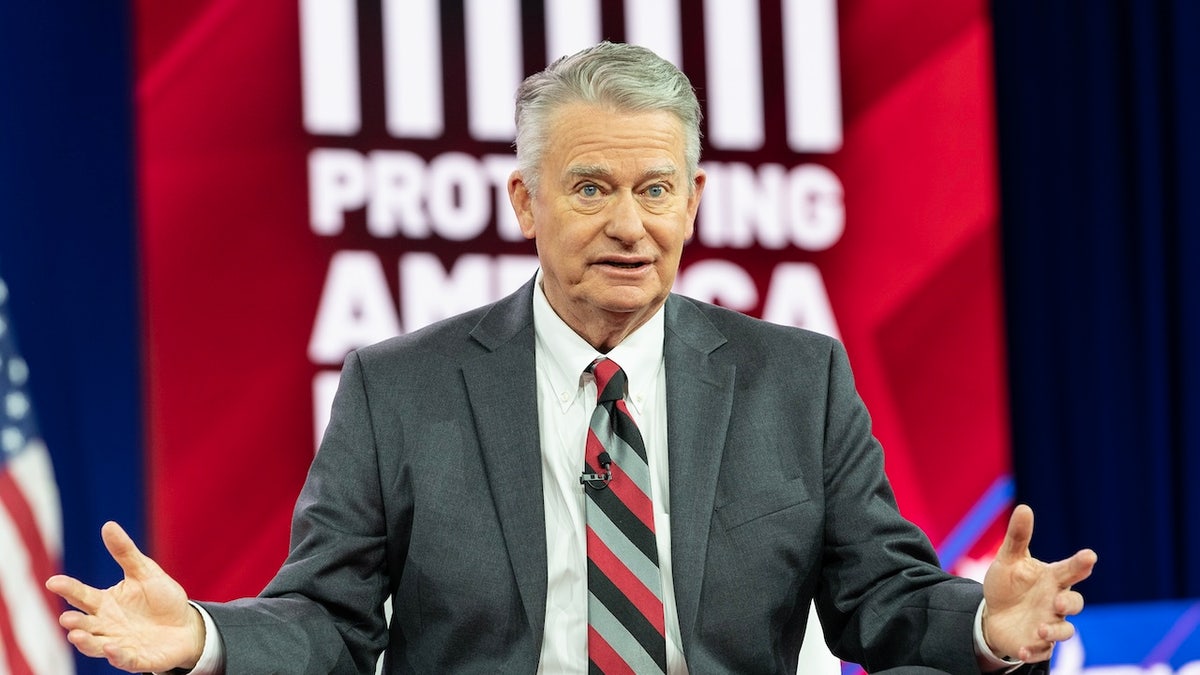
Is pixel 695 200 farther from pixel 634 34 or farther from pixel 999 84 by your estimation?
pixel 999 84

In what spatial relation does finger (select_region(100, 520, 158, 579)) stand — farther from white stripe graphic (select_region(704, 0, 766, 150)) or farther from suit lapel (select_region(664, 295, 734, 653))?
white stripe graphic (select_region(704, 0, 766, 150))

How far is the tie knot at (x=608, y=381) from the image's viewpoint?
1.95 m

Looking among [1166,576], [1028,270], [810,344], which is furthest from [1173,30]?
[810,344]

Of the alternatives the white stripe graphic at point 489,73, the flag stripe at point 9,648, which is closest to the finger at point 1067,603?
the white stripe graphic at point 489,73

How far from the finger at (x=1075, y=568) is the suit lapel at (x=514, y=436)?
2.13 ft

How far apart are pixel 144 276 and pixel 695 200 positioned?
1.69m

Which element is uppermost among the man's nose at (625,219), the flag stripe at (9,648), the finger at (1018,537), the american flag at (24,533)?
the man's nose at (625,219)

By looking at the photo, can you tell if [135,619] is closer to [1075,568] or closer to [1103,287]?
[1075,568]

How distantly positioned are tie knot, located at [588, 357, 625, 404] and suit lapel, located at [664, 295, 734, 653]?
80mm

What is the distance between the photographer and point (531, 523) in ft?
6.19

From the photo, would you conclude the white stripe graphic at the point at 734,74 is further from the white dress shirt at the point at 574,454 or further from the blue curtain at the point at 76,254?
the white dress shirt at the point at 574,454

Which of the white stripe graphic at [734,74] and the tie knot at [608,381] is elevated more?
the white stripe graphic at [734,74]

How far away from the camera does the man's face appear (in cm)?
196

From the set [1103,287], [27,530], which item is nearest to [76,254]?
[27,530]
